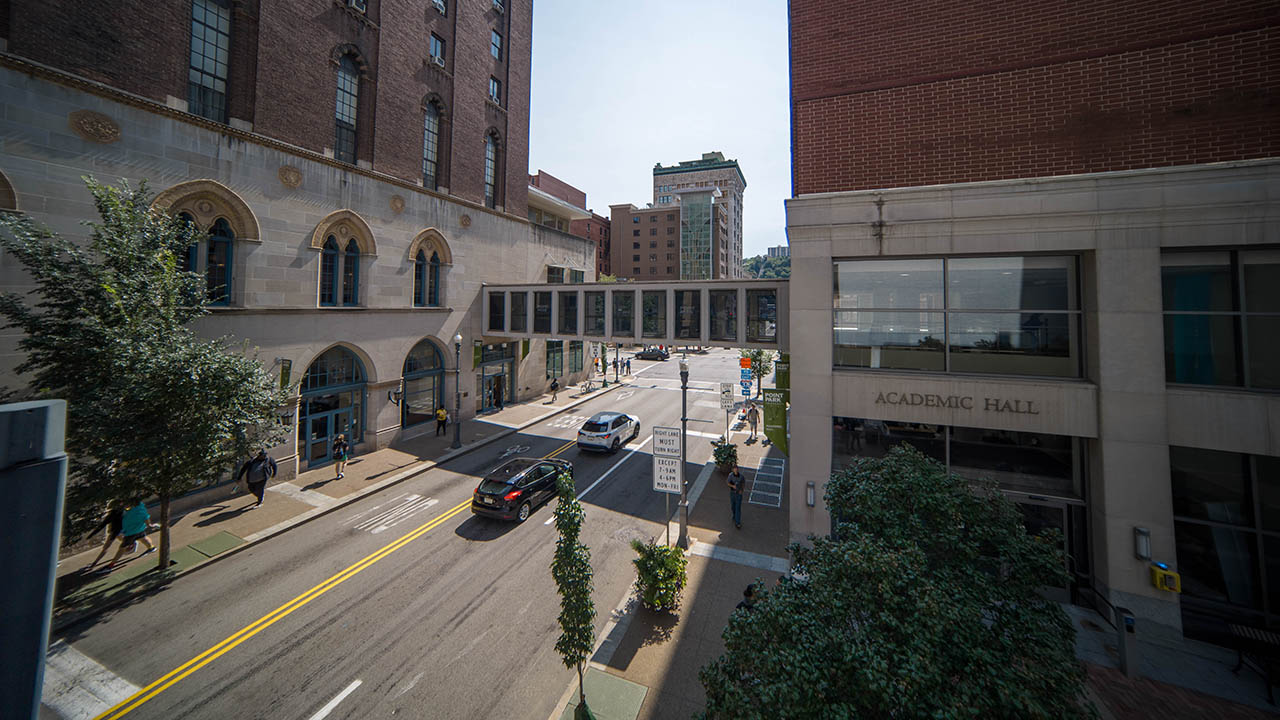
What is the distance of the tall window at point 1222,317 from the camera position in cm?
973

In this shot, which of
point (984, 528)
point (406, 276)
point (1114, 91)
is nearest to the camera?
point (984, 528)

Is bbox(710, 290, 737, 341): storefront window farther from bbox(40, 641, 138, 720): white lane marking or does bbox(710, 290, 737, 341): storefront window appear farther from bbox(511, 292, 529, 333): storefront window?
bbox(40, 641, 138, 720): white lane marking

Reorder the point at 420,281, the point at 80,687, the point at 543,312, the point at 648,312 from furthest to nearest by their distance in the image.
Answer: the point at 543,312
the point at 420,281
the point at 648,312
the point at 80,687

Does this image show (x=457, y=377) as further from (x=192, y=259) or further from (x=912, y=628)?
(x=912, y=628)

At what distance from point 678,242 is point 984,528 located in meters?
94.0

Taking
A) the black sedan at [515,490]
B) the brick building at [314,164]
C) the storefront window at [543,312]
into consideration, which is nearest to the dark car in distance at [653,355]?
the brick building at [314,164]

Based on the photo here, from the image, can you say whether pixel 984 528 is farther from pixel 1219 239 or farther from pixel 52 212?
pixel 52 212

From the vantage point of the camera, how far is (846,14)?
12.4 metres

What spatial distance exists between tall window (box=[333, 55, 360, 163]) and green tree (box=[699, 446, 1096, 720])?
81.5 feet

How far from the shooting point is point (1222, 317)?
394 inches

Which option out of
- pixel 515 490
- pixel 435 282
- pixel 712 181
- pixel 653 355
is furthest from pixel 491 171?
pixel 712 181

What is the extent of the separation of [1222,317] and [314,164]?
2848 cm

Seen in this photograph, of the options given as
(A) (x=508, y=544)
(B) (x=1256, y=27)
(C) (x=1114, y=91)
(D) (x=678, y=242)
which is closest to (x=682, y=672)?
(A) (x=508, y=544)

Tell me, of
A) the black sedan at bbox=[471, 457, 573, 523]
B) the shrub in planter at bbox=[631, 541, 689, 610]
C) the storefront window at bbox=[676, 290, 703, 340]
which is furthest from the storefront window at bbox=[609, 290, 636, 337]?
the shrub in planter at bbox=[631, 541, 689, 610]
